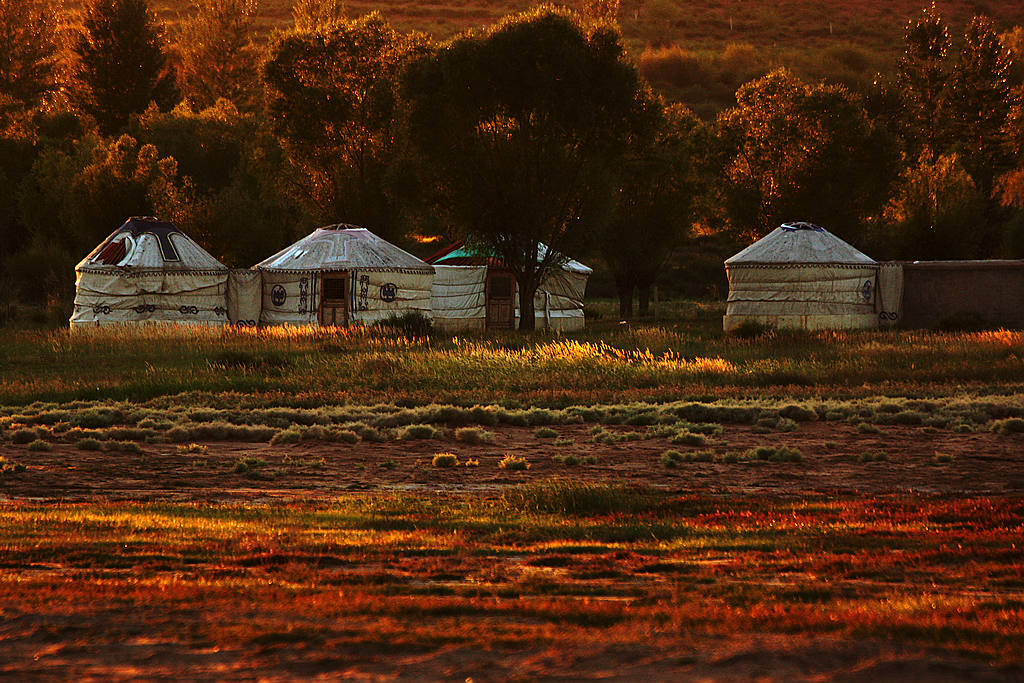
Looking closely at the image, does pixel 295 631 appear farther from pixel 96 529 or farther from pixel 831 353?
pixel 831 353

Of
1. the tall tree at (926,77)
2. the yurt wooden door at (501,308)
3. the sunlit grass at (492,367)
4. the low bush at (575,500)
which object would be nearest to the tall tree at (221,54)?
the yurt wooden door at (501,308)

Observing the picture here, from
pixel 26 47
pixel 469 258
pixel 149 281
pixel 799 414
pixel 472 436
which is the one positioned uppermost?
pixel 26 47

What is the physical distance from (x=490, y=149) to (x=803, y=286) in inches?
401

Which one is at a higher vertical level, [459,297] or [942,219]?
[942,219]

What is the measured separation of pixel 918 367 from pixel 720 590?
15.8 m

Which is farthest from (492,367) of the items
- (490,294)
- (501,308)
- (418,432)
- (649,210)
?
(649,210)

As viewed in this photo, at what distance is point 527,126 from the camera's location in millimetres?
29453

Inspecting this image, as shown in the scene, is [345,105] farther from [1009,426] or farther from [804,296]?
[1009,426]

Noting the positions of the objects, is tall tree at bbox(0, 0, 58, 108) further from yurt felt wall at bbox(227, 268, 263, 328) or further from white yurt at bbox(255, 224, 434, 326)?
white yurt at bbox(255, 224, 434, 326)

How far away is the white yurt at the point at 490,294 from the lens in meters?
32.3

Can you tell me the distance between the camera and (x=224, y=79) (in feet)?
197

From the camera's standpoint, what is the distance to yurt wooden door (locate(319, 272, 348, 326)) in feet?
97.1

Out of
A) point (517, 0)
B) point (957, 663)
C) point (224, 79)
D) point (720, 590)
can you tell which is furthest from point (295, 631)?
point (517, 0)

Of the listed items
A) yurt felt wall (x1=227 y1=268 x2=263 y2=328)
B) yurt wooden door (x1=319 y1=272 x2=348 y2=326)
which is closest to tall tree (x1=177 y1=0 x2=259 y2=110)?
yurt felt wall (x1=227 y1=268 x2=263 y2=328)
